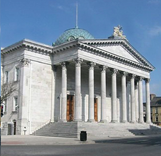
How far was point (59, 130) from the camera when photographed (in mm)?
34250

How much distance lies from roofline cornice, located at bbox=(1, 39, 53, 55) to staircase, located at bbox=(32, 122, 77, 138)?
1018cm

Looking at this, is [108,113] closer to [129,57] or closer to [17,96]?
[129,57]

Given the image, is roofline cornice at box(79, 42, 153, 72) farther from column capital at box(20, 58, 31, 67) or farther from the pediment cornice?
column capital at box(20, 58, 31, 67)

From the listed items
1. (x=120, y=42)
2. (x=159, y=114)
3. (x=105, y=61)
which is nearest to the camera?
(x=105, y=61)

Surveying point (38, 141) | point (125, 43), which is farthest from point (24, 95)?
point (125, 43)

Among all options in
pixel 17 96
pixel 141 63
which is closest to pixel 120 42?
pixel 141 63

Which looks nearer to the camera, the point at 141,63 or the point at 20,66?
the point at 20,66

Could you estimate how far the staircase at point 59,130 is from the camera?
107 feet

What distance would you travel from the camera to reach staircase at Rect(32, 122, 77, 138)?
3250cm

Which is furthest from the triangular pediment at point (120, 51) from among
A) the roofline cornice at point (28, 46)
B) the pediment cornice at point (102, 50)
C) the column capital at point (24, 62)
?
the column capital at point (24, 62)

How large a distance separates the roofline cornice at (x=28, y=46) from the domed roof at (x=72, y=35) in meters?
6.31

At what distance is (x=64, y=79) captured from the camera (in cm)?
3762

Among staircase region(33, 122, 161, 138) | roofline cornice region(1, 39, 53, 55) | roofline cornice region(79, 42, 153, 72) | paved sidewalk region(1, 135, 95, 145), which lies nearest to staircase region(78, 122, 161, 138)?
staircase region(33, 122, 161, 138)

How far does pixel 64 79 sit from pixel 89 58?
14.6 ft
